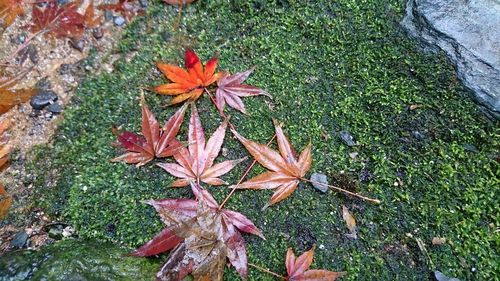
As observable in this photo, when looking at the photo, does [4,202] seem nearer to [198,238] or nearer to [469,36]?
[198,238]

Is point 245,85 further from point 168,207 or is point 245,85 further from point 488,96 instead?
point 488,96

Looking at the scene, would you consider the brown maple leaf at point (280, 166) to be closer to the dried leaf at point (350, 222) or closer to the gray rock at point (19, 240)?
the dried leaf at point (350, 222)

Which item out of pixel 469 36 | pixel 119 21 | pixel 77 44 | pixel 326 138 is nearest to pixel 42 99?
pixel 77 44

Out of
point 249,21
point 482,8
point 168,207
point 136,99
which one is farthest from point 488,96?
point 136,99

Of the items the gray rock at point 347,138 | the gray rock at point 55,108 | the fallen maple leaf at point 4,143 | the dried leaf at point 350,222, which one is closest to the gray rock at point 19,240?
the fallen maple leaf at point 4,143

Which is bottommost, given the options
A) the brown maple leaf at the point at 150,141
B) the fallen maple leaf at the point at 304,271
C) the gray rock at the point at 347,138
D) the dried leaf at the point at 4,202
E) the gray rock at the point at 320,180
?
the dried leaf at the point at 4,202

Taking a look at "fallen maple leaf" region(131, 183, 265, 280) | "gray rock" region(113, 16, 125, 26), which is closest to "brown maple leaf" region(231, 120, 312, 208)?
"fallen maple leaf" region(131, 183, 265, 280)

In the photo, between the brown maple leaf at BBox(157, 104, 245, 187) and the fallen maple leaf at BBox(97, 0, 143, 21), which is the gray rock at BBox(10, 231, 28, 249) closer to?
the brown maple leaf at BBox(157, 104, 245, 187)
